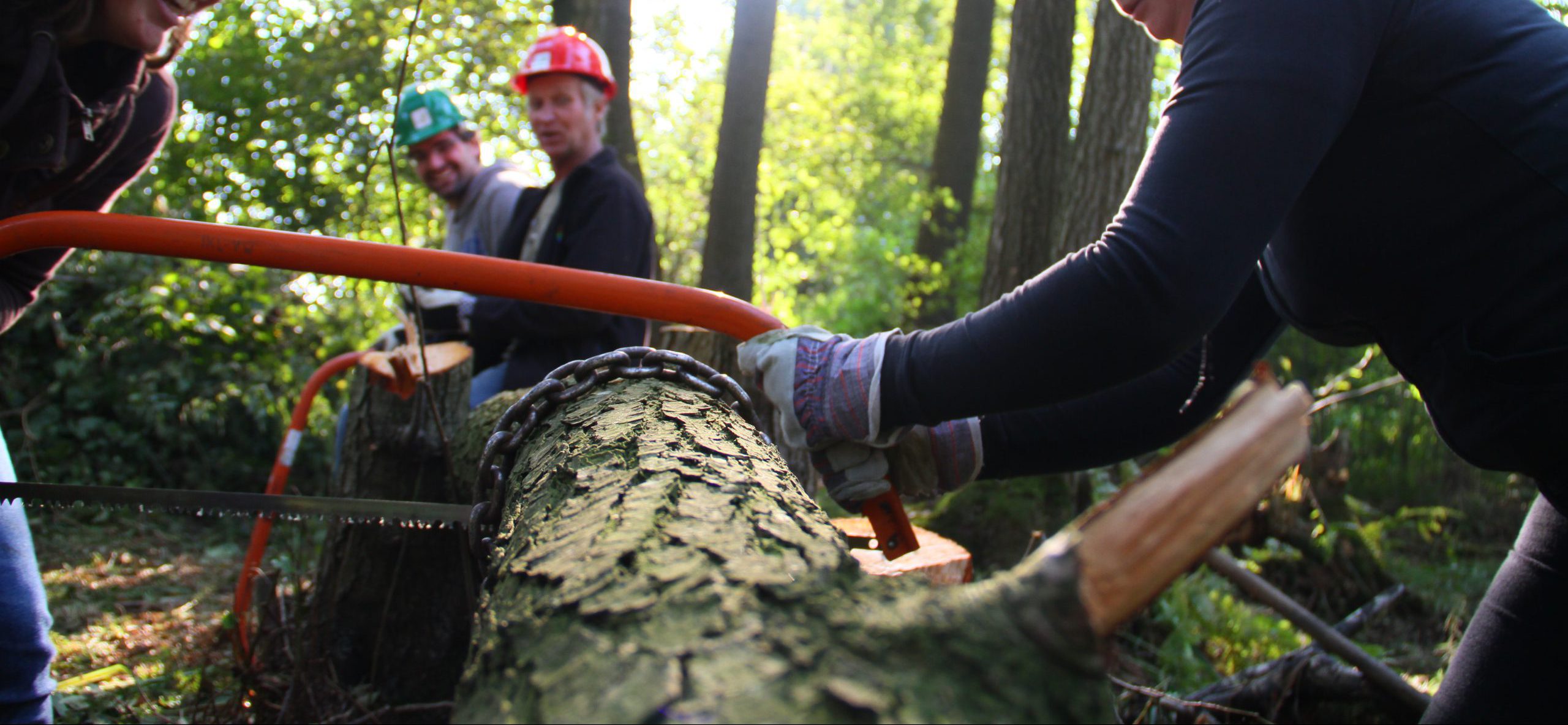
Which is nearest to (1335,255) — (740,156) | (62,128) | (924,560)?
(924,560)

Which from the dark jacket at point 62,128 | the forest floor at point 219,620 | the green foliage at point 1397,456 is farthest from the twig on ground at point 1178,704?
the green foliage at point 1397,456

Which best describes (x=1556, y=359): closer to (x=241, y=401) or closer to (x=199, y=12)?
(x=199, y=12)

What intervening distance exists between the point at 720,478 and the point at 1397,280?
1.13 meters

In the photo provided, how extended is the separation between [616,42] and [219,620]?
14.6 ft

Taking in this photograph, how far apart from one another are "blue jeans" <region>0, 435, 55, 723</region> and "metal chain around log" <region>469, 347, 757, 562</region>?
0.93 metres

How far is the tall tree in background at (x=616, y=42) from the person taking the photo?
6.70m

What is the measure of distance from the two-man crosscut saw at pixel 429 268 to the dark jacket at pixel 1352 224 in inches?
15.3

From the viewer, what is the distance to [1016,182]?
6410 mm

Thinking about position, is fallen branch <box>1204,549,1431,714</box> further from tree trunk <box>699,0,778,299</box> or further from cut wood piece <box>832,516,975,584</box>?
tree trunk <box>699,0,778,299</box>

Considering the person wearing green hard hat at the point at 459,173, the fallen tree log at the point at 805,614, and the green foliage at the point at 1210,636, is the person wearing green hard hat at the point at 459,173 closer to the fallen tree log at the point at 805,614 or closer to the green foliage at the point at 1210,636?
the green foliage at the point at 1210,636

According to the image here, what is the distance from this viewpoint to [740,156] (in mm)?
6184

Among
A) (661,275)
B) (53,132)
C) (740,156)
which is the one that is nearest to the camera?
(53,132)

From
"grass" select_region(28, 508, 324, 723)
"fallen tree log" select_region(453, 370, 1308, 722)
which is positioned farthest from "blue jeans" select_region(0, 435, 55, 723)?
"fallen tree log" select_region(453, 370, 1308, 722)

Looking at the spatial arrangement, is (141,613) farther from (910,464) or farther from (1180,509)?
(1180,509)
